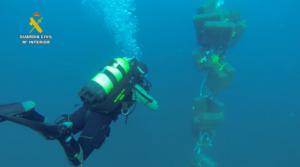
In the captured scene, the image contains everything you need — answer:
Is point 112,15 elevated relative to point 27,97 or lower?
elevated

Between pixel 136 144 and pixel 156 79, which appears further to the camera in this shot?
pixel 156 79

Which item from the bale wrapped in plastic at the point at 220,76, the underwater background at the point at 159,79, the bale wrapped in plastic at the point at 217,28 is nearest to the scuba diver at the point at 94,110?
the bale wrapped in plastic at the point at 217,28

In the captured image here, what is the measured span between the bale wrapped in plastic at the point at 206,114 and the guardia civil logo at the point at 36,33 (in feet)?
39.9

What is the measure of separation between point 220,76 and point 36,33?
1277 cm

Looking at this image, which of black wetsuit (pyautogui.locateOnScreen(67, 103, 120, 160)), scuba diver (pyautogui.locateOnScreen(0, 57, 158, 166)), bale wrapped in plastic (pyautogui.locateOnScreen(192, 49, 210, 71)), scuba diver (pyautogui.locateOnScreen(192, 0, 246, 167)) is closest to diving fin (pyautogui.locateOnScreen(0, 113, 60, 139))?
Result: scuba diver (pyautogui.locateOnScreen(0, 57, 158, 166))

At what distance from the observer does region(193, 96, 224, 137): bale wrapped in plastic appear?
8823 mm

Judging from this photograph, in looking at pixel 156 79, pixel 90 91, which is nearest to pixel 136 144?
pixel 156 79

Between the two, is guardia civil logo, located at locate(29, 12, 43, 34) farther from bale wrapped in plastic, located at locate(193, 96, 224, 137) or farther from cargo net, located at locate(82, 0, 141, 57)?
bale wrapped in plastic, located at locate(193, 96, 224, 137)

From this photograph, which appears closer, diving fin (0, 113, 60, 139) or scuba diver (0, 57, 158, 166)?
diving fin (0, 113, 60, 139)

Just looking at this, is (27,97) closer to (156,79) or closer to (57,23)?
(57,23)

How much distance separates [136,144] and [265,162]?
5.47 meters

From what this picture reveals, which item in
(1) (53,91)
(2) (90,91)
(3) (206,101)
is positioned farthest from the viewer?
(1) (53,91)

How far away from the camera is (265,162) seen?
1548 centimetres

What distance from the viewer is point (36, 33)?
18797 millimetres
